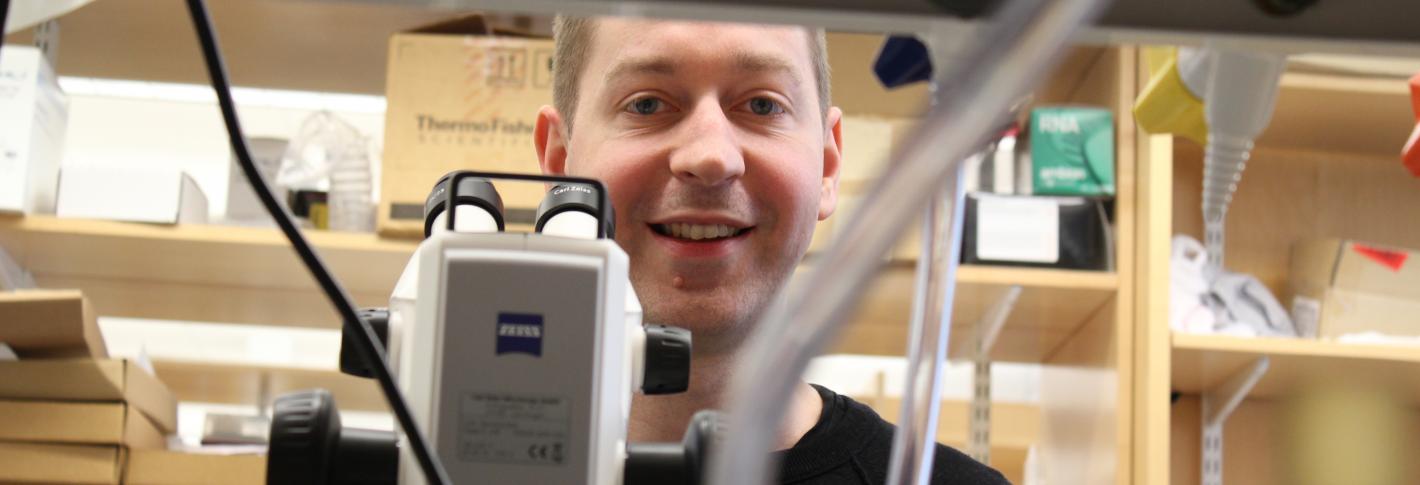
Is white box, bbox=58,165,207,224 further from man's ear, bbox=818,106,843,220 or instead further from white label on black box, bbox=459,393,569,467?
white label on black box, bbox=459,393,569,467

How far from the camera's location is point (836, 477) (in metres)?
1.16

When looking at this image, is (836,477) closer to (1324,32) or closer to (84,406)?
(1324,32)

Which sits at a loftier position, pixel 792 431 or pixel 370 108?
pixel 370 108

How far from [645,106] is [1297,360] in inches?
51.1

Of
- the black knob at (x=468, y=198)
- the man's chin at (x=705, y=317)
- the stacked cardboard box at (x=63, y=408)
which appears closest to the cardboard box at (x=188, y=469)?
the stacked cardboard box at (x=63, y=408)

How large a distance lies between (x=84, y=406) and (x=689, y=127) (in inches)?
43.6

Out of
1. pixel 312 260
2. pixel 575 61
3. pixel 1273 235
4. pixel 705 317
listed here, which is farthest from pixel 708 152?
pixel 1273 235

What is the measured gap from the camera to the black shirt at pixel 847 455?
1150 millimetres

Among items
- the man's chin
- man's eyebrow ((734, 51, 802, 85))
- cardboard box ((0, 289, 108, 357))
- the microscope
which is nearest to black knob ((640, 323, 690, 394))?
the microscope

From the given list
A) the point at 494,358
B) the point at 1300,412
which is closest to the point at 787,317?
the point at 494,358

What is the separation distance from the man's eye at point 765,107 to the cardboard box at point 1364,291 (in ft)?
4.54

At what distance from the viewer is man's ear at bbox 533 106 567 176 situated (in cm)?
128

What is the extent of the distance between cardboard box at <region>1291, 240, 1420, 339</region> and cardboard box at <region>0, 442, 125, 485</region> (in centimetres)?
170

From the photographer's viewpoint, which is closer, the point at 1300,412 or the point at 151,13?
the point at 151,13
